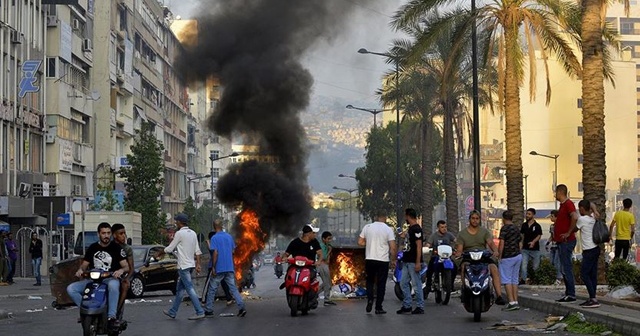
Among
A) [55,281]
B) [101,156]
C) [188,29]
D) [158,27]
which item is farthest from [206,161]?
[55,281]

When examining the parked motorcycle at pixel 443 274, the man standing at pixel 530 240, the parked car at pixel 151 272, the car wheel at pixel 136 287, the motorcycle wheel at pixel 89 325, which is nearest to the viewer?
the motorcycle wheel at pixel 89 325

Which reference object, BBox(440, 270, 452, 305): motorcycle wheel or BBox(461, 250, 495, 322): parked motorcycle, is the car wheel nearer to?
BBox(440, 270, 452, 305): motorcycle wheel

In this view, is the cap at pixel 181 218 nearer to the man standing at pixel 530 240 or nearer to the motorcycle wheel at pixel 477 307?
the motorcycle wheel at pixel 477 307

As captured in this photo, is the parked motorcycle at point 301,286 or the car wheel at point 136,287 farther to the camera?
the car wheel at point 136,287

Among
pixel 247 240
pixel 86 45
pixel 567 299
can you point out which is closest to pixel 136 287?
pixel 247 240

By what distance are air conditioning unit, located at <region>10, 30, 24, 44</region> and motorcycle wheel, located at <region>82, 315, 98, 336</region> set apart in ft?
131

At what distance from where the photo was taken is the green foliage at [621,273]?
21.5 m

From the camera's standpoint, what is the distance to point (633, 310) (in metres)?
18.4

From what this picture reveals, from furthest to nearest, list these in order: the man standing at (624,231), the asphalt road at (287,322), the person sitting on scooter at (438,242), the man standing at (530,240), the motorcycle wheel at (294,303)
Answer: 1. the man standing at (530,240)
2. the man standing at (624,231)
3. the person sitting on scooter at (438,242)
4. the motorcycle wheel at (294,303)
5. the asphalt road at (287,322)

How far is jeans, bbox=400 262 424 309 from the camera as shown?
68.5 ft

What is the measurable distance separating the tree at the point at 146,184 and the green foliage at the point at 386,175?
24.1 metres

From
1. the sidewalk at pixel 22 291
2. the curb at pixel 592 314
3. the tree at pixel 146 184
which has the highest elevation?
the tree at pixel 146 184

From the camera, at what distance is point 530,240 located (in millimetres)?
27469

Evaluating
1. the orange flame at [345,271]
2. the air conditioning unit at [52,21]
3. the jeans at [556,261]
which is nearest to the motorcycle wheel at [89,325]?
the orange flame at [345,271]
